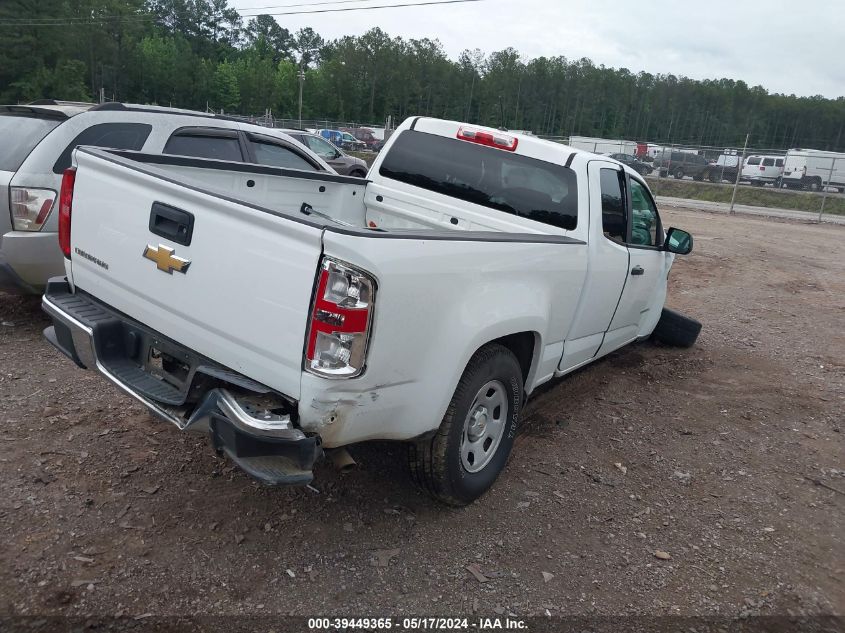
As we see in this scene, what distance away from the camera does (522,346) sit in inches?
152

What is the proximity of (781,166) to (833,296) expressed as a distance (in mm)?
31339

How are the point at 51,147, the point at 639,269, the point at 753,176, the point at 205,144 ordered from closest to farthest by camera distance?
the point at 639,269, the point at 51,147, the point at 205,144, the point at 753,176

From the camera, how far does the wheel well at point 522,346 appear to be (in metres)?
3.75

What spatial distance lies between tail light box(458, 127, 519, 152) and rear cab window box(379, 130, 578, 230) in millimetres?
34

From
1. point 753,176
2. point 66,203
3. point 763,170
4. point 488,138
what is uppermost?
point 763,170

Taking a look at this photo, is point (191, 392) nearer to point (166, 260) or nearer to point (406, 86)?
point (166, 260)

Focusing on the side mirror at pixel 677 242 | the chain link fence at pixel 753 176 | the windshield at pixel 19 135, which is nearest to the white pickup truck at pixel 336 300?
the side mirror at pixel 677 242

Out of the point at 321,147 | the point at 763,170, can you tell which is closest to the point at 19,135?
the point at 321,147

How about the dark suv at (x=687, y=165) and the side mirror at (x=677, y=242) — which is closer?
the side mirror at (x=677, y=242)

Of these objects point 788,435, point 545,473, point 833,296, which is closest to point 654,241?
point 788,435

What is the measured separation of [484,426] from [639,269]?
2.07 m

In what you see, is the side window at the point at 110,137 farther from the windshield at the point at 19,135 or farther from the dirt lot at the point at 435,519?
the dirt lot at the point at 435,519

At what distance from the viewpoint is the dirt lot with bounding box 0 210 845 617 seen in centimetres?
291

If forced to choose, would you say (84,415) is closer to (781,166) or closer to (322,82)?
(781,166)
